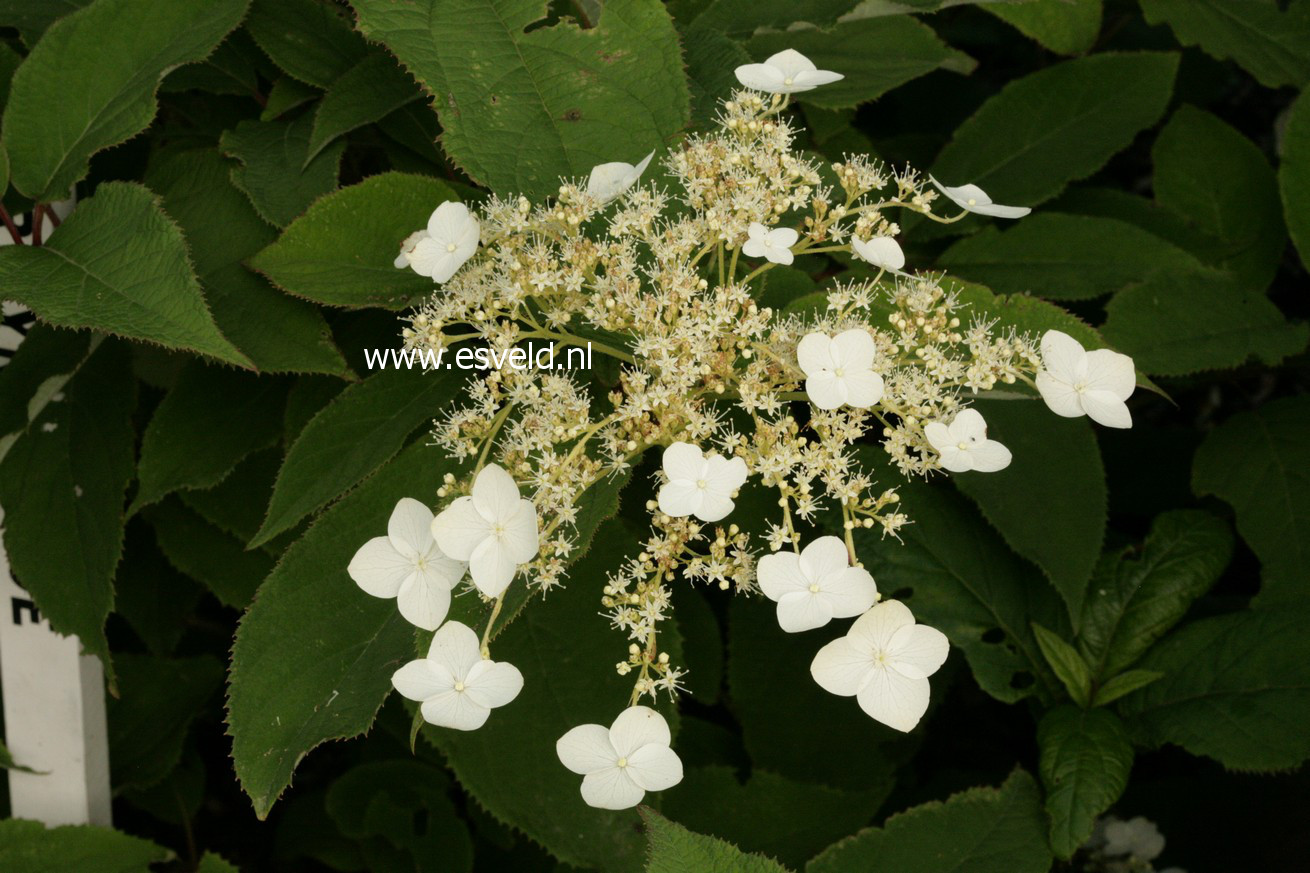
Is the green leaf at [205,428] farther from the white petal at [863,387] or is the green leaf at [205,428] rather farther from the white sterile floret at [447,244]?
the white petal at [863,387]

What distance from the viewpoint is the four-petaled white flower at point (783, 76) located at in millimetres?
928

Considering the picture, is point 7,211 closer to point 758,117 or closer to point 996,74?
point 758,117

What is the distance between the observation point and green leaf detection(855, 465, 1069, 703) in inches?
→ 47.2

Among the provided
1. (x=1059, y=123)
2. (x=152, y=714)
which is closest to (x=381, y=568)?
(x=152, y=714)

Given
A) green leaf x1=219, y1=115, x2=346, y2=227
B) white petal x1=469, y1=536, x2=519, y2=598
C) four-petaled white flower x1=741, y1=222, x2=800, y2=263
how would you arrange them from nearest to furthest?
white petal x1=469, y1=536, x2=519, y2=598 → four-petaled white flower x1=741, y1=222, x2=800, y2=263 → green leaf x1=219, y1=115, x2=346, y2=227

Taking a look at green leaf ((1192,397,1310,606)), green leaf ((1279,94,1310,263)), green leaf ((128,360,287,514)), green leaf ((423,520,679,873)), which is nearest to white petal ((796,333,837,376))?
green leaf ((423,520,679,873))

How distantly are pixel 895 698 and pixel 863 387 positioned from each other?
0.72 ft

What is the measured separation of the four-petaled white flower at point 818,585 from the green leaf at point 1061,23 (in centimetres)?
103

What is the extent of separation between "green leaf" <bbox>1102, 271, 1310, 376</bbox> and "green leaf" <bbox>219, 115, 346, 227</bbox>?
0.89 meters

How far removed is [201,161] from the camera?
113 cm

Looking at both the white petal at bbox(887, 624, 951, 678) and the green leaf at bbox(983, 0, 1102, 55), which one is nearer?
the white petal at bbox(887, 624, 951, 678)

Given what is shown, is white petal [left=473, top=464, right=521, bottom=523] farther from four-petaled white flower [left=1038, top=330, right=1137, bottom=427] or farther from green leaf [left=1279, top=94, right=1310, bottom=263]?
green leaf [left=1279, top=94, right=1310, bottom=263]

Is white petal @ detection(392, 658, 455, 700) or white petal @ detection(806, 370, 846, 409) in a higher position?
white petal @ detection(806, 370, 846, 409)

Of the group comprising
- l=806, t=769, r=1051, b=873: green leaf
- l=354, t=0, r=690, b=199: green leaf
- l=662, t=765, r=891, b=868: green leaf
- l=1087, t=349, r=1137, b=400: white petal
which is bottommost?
l=662, t=765, r=891, b=868: green leaf
